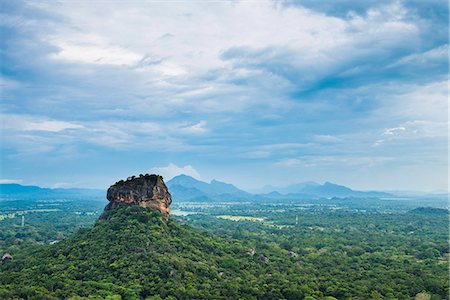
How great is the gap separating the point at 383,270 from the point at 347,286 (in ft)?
33.5

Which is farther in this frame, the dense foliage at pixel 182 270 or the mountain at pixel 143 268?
the dense foliage at pixel 182 270

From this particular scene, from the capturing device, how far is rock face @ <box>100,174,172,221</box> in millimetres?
40781

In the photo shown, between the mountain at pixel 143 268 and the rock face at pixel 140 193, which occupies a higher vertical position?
the rock face at pixel 140 193

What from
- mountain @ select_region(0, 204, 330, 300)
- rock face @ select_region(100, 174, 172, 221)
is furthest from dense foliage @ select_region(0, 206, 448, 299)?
rock face @ select_region(100, 174, 172, 221)

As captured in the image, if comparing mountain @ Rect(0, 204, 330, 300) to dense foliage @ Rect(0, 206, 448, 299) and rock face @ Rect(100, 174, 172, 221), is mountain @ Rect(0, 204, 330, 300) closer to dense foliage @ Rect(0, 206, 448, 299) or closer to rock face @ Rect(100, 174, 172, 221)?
dense foliage @ Rect(0, 206, 448, 299)

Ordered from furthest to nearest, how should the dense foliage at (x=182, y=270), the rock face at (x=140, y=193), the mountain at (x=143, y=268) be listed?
the rock face at (x=140, y=193), the dense foliage at (x=182, y=270), the mountain at (x=143, y=268)

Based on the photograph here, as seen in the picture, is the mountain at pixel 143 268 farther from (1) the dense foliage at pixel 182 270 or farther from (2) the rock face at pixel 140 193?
(2) the rock face at pixel 140 193

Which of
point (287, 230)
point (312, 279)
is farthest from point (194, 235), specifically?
point (287, 230)

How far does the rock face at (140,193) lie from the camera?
134 feet

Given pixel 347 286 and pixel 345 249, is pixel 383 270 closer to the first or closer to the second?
pixel 347 286

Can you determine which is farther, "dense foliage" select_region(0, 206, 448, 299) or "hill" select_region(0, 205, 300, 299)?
"dense foliage" select_region(0, 206, 448, 299)

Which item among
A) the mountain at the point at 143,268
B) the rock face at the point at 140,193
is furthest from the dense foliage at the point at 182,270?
the rock face at the point at 140,193

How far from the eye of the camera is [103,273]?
29.1 m

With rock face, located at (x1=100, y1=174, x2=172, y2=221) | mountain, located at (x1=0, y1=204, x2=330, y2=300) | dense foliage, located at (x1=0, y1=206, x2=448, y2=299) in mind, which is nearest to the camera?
mountain, located at (x1=0, y1=204, x2=330, y2=300)
